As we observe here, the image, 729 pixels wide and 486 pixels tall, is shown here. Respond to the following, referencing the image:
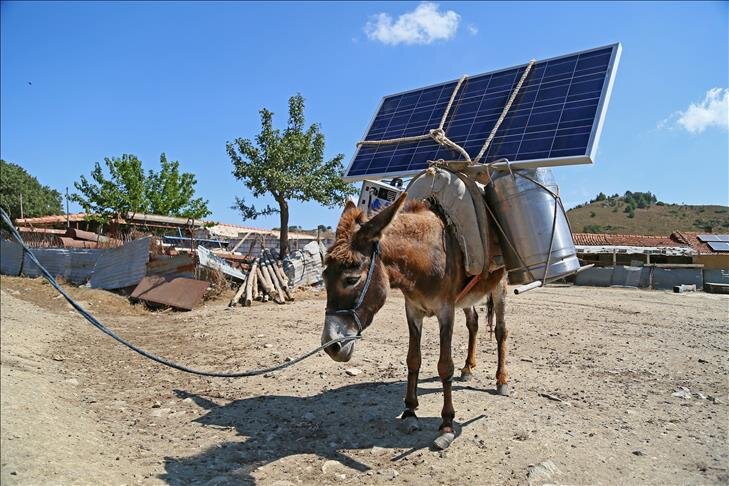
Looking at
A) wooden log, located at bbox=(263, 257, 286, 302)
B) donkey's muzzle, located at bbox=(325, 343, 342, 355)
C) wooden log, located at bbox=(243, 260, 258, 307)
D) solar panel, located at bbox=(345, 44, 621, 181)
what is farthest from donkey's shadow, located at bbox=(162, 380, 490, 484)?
wooden log, located at bbox=(263, 257, 286, 302)

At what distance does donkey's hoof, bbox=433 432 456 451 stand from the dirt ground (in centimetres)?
6

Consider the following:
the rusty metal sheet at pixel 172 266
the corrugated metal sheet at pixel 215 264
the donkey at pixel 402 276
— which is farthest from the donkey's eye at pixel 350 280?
the rusty metal sheet at pixel 172 266

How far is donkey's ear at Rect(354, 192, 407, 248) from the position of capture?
387cm

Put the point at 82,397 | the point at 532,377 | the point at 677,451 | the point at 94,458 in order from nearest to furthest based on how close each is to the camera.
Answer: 1. the point at 94,458
2. the point at 677,451
3. the point at 82,397
4. the point at 532,377

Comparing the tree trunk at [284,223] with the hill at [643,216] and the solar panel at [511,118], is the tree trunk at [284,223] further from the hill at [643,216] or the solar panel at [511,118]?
the hill at [643,216]

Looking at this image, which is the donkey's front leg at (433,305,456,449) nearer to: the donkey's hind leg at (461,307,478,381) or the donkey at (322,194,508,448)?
the donkey at (322,194,508,448)

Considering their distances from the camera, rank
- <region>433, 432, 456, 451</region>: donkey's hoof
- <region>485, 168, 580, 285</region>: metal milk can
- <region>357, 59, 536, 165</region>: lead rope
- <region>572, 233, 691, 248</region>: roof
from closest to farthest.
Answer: <region>433, 432, 456, 451</region>: donkey's hoof
<region>485, 168, 580, 285</region>: metal milk can
<region>357, 59, 536, 165</region>: lead rope
<region>572, 233, 691, 248</region>: roof

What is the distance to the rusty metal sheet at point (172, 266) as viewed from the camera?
47.7 feet

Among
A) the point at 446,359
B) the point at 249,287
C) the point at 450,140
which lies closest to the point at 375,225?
the point at 446,359

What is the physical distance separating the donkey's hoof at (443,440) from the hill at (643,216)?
215ft

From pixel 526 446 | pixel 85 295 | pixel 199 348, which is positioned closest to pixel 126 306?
pixel 85 295

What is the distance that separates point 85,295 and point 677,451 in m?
14.8

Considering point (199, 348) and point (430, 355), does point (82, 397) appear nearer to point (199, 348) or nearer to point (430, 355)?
point (199, 348)

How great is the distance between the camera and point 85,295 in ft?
44.3
